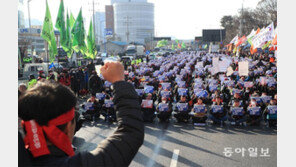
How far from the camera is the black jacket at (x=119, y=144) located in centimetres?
142

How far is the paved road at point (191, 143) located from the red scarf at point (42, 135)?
6284 millimetres

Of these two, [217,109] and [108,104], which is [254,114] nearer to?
[217,109]

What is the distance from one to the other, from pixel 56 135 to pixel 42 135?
0.06 metres

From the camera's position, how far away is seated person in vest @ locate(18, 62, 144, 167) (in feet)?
4.60

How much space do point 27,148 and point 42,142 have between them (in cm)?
9

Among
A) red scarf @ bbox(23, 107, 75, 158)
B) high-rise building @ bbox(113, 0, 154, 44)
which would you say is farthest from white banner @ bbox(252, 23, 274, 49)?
high-rise building @ bbox(113, 0, 154, 44)

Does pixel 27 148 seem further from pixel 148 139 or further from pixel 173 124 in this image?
pixel 173 124

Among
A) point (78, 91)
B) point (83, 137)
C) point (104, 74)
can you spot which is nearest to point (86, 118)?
point (83, 137)

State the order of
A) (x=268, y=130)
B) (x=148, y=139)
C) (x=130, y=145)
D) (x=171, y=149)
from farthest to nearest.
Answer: (x=268, y=130), (x=148, y=139), (x=171, y=149), (x=130, y=145)

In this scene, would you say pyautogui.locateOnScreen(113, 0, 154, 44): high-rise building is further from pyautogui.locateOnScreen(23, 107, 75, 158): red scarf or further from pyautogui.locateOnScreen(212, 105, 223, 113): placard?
pyautogui.locateOnScreen(23, 107, 75, 158): red scarf

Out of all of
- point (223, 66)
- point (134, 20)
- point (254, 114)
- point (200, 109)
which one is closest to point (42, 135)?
point (200, 109)

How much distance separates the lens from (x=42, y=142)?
139 cm

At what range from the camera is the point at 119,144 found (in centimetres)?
151

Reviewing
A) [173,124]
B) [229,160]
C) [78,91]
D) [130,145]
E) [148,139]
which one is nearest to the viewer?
[130,145]
